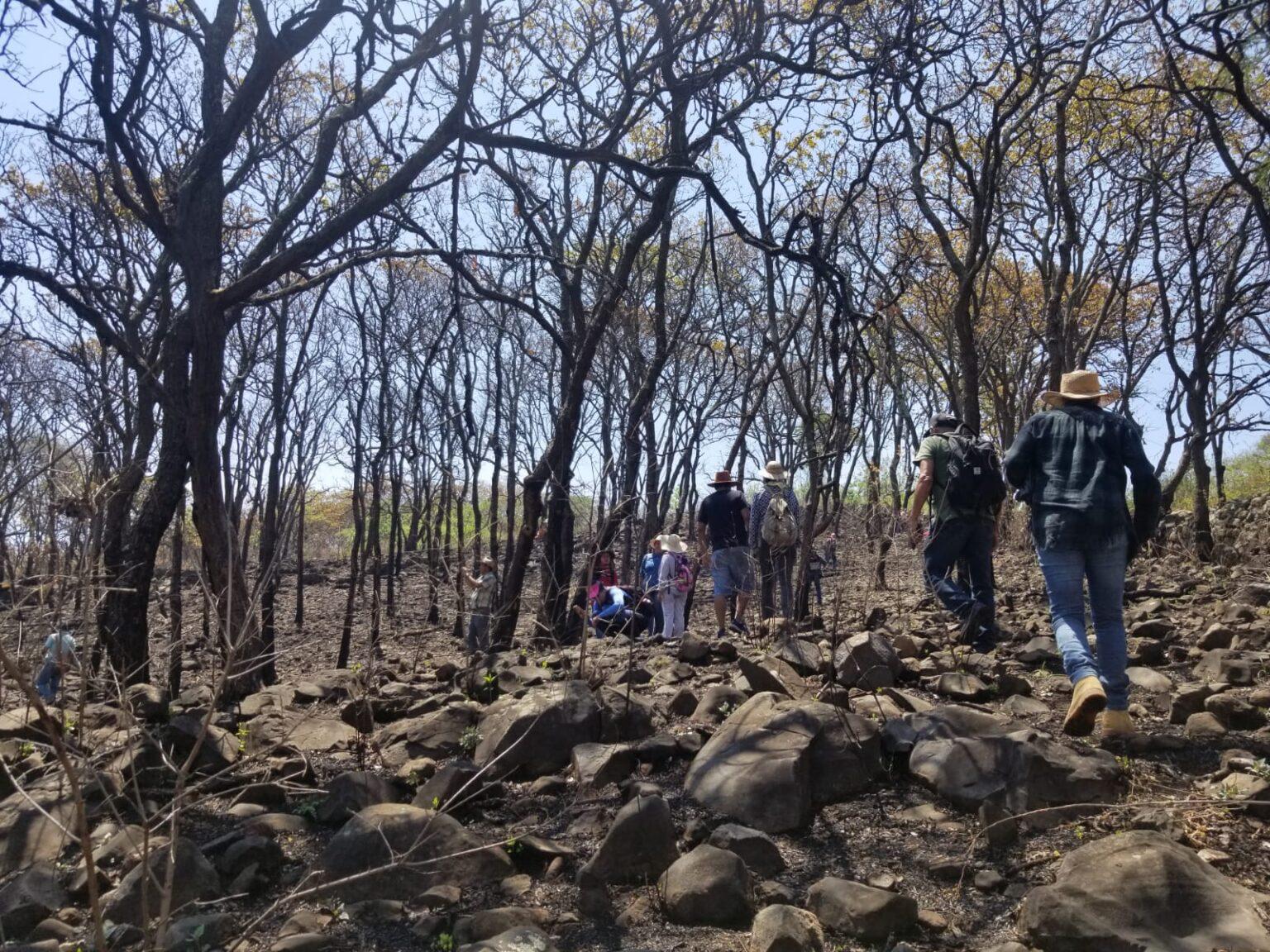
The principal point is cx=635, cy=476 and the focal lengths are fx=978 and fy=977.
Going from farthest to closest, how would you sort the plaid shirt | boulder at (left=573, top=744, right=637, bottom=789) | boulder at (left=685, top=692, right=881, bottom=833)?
the plaid shirt
boulder at (left=573, top=744, right=637, bottom=789)
boulder at (left=685, top=692, right=881, bottom=833)

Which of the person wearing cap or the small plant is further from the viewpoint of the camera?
the person wearing cap

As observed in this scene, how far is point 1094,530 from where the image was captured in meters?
4.50

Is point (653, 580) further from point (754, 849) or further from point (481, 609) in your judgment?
point (754, 849)

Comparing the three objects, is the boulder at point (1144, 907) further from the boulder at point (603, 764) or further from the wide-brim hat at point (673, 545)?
the wide-brim hat at point (673, 545)

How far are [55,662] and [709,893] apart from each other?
2183 millimetres

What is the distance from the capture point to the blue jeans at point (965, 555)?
21.9ft

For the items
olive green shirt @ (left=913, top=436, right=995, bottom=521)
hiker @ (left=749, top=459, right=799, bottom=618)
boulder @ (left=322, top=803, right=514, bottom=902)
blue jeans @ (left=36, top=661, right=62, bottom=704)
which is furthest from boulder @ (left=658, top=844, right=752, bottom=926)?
hiker @ (left=749, top=459, right=799, bottom=618)

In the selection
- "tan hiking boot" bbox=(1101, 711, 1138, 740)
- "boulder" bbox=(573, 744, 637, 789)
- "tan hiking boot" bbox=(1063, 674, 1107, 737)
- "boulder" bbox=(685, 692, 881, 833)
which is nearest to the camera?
"boulder" bbox=(685, 692, 881, 833)

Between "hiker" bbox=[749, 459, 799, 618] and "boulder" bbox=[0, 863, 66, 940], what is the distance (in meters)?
6.04

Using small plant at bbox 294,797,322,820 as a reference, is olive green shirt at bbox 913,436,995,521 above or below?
above

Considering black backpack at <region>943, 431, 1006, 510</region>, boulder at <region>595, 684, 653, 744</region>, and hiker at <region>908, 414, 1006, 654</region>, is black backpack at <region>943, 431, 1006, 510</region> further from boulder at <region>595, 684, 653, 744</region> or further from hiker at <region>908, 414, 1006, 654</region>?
boulder at <region>595, 684, 653, 744</region>

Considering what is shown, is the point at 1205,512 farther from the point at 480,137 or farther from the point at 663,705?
the point at 480,137

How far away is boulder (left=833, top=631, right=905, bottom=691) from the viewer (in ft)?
17.6

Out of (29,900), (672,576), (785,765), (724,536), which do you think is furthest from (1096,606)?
(672,576)
